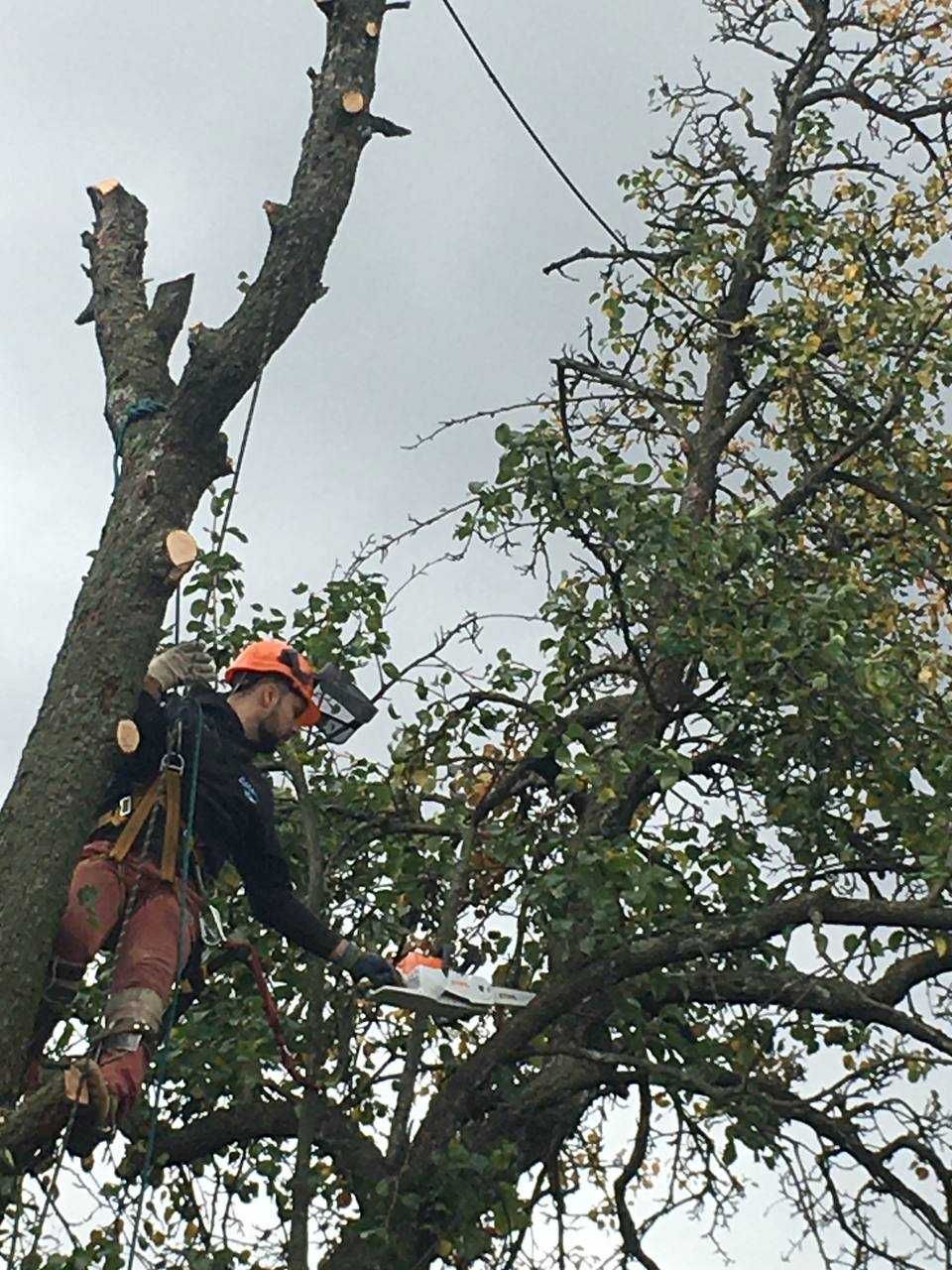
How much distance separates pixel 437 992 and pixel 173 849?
1.18 metres

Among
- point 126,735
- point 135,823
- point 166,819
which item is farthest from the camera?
point 166,819

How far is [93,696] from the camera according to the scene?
4688 millimetres

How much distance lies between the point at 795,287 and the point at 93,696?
6.21 meters

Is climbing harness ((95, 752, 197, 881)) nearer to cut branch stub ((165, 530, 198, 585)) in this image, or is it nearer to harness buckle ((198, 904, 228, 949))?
harness buckle ((198, 904, 228, 949))

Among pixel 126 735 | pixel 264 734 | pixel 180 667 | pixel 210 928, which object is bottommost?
pixel 126 735

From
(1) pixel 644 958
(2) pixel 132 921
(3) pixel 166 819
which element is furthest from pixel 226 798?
(1) pixel 644 958

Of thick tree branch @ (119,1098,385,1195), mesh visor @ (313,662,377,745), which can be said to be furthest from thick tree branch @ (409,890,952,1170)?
mesh visor @ (313,662,377,745)

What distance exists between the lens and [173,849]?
5668 millimetres

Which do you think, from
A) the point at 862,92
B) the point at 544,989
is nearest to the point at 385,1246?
the point at 544,989

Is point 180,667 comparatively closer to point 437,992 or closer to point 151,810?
point 151,810

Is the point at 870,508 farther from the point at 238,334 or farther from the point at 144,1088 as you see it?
the point at 238,334

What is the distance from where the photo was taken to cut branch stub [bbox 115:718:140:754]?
4.68m

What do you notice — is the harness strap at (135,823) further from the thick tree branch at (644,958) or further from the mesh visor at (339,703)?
the thick tree branch at (644,958)

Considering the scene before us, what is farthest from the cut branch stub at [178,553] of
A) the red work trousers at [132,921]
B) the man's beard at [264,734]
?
the man's beard at [264,734]
